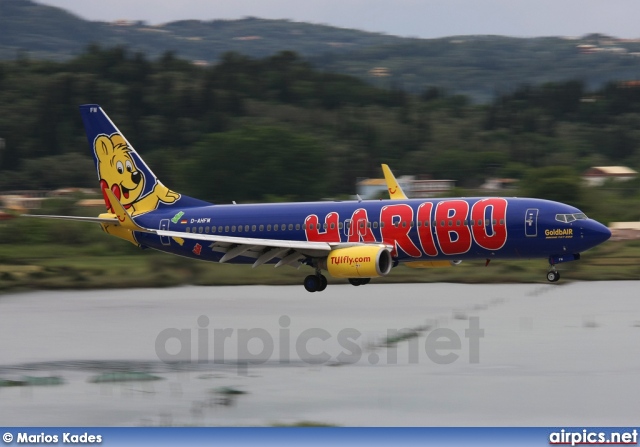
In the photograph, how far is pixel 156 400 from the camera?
66.6 ft

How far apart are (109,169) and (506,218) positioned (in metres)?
17.2

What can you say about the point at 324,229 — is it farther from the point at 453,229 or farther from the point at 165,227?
the point at 165,227

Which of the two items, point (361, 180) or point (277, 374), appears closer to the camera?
point (277, 374)

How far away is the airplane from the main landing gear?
0.12ft

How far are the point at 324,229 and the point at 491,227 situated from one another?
6444mm

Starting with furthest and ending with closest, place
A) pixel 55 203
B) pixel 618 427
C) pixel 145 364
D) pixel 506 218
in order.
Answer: pixel 55 203 < pixel 506 218 < pixel 145 364 < pixel 618 427

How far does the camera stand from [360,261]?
36.8m

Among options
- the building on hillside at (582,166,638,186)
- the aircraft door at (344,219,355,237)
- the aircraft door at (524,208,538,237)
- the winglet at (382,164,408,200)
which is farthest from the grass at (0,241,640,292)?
the building on hillside at (582,166,638,186)

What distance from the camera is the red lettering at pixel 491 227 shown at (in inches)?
1464

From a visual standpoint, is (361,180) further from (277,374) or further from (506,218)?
(277,374)

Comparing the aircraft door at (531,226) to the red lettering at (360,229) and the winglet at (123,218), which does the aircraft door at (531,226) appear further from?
the winglet at (123,218)

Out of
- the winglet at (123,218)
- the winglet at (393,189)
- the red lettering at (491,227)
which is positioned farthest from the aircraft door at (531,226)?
the winglet at (123,218)

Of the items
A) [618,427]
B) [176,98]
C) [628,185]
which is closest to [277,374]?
[618,427]

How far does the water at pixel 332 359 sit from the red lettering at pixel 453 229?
172cm
